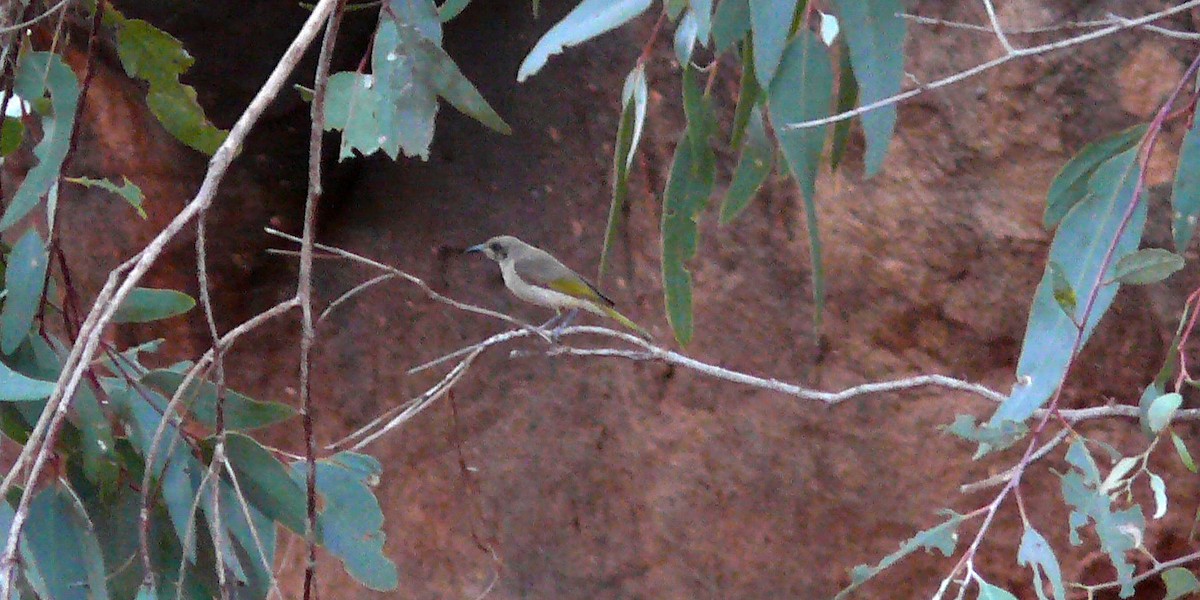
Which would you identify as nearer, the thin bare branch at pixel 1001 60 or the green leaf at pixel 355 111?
the thin bare branch at pixel 1001 60

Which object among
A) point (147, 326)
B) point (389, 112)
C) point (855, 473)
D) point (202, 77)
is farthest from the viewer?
point (147, 326)

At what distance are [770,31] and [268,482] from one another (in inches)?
36.9

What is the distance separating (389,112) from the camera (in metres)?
1.38

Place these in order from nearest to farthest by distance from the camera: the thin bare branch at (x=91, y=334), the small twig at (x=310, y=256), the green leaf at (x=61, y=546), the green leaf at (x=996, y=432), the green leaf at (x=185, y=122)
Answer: the thin bare branch at (x=91, y=334)
the small twig at (x=310, y=256)
the green leaf at (x=996, y=432)
the green leaf at (x=61, y=546)
the green leaf at (x=185, y=122)

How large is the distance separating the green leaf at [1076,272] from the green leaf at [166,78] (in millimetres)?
1263

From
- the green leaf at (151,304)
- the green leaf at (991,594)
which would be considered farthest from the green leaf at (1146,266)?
the green leaf at (151,304)

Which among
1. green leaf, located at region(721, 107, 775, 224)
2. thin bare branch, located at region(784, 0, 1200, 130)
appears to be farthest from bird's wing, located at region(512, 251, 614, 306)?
thin bare branch, located at region(784, 0, 1200, 130)

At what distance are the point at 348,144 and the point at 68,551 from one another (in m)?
0.69

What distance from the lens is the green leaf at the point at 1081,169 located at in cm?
127

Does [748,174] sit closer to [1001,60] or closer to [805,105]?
[805,105]

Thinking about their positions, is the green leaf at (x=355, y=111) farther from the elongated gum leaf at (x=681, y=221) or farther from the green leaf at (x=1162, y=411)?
the green leaf at (x=1162, y=411)

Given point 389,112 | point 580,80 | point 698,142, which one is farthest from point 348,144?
point 580,80

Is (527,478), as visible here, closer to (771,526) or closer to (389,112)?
(771,526)

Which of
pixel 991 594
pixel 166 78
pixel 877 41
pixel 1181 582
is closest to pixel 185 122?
pixel 166 78
